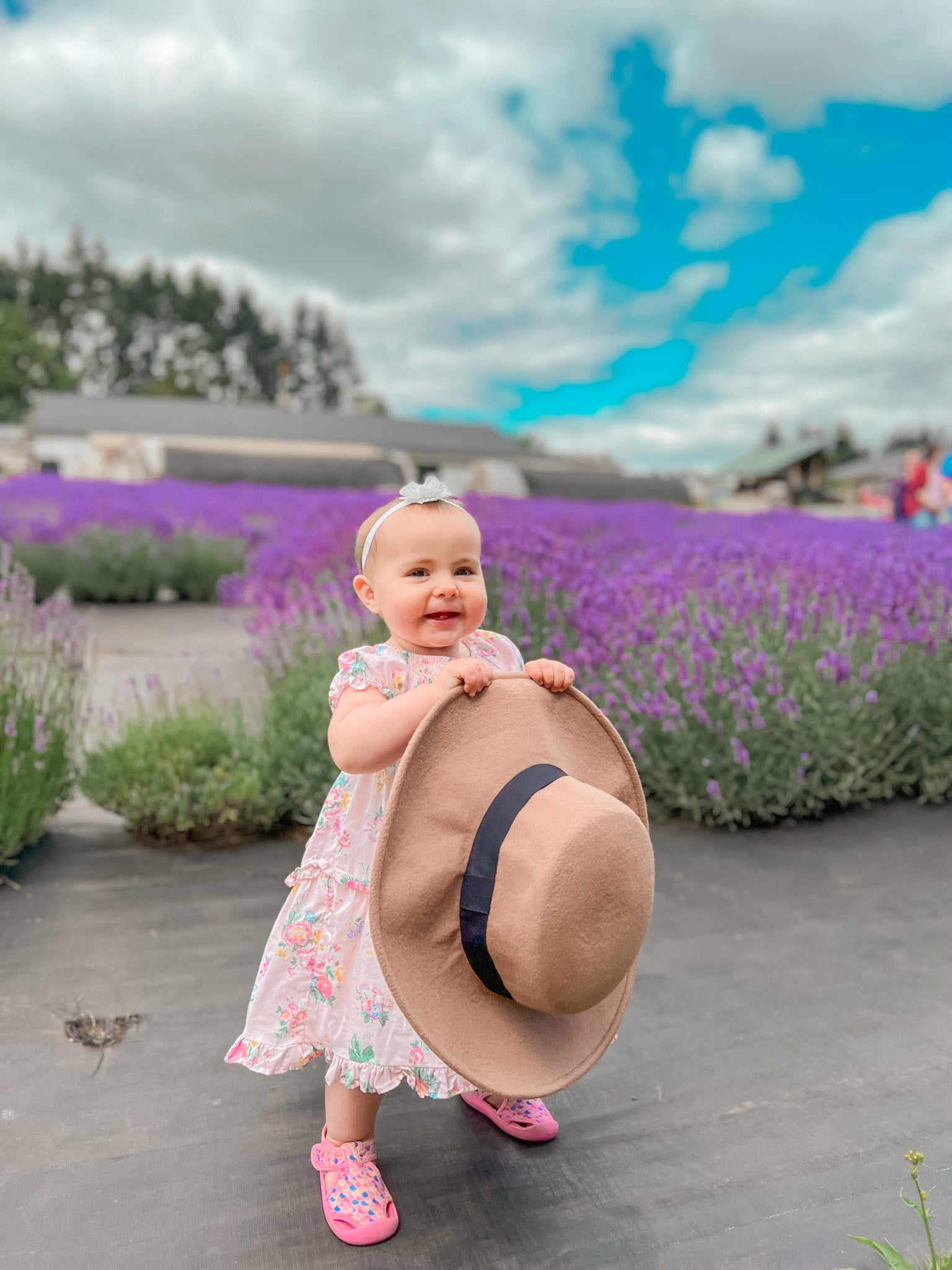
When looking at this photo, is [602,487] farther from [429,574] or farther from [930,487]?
[429,574]

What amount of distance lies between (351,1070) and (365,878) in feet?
1.12

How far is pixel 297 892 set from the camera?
177 cm

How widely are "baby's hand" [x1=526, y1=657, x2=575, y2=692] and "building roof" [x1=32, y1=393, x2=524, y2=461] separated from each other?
4744 cm

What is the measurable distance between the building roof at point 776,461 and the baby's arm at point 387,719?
63.5 m

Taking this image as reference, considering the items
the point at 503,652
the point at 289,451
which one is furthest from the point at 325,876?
the point at 289,451

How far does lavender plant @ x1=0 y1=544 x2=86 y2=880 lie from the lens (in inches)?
118

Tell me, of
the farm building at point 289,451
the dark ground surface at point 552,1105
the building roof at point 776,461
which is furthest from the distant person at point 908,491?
the building roof at point 776,461

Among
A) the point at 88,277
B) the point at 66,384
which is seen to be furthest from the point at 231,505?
the point at 88,277

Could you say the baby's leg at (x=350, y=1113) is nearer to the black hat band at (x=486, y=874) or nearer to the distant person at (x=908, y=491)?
the black hat band at (x=486, y=874)

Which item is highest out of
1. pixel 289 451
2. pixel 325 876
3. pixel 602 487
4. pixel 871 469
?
pixel 871 469

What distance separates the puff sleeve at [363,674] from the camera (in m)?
1.66

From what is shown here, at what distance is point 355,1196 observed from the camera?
167 cm

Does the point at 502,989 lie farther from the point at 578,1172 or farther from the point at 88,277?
the point at 88,277

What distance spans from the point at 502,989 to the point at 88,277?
79371 mm
